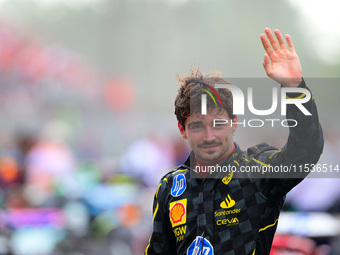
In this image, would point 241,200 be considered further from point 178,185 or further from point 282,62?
point 282,62

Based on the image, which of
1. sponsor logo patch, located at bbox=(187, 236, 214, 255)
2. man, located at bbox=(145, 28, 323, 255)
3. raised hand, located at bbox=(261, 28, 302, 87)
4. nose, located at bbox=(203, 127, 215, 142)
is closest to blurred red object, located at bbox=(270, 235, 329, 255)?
man, located at bbox=(145, 28, 323, 255)

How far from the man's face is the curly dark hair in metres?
0.03

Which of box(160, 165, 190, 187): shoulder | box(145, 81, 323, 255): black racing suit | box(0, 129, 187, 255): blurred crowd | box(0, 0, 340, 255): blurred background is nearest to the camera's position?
box(145, 81, 323, 255): black racing suit

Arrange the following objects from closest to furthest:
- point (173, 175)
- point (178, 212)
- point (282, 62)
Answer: point (282, 62) < point (178, 212) < point (173, 175)

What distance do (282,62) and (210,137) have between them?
0.38 metres

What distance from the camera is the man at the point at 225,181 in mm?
1771

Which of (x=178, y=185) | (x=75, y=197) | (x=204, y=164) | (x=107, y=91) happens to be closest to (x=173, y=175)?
(x=178, y=185)

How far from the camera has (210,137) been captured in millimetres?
1966

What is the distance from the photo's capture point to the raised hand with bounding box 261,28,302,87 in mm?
1758

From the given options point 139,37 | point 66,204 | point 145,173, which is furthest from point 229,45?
point 66,204

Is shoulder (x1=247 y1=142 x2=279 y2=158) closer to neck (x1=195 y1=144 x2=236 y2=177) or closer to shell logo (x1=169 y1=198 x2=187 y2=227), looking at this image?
neck (x1=195 y1=144 x2=236 y2=177)

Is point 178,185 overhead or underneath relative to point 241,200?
overhead

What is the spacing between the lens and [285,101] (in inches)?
68.4

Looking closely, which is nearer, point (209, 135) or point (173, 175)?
point (209, 135)
